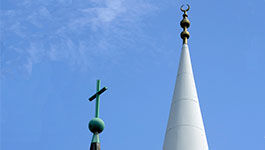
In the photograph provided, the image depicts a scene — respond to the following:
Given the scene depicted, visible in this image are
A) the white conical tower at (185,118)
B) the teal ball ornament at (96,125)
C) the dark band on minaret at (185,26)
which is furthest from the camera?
the dark band on minaret at (185,26)

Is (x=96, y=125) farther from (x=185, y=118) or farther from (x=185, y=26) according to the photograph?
(x=185, y=26)

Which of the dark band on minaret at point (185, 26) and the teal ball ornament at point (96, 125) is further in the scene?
the dark band on minaret at point (185, 26)

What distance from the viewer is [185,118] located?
21266mm

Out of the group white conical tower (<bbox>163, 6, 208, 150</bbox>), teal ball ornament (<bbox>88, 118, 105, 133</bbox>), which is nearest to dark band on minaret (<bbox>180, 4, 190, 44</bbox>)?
white conical tower (<bbox>163, 6, 208, 150</bbox>)

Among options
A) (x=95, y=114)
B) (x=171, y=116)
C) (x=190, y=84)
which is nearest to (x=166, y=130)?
(x=171, y=116)

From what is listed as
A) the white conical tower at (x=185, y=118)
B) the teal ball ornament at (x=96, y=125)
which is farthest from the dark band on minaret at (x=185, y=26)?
the teal ball ornament at (x=96, y=125)

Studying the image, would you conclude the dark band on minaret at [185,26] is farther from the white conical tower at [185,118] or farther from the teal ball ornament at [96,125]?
the teal ball ornament at [96,125]

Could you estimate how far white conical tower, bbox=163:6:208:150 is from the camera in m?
20.5

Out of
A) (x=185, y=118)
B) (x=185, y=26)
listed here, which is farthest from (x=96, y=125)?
(x=185, y=26)

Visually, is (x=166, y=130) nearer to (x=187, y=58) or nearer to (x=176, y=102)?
(x=176, y=102)

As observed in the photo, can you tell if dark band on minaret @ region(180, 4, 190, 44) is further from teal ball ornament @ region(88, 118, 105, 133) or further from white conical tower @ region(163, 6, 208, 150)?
teal ball ornament @ region(88, 118, 105, 133)

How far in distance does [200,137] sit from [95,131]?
173 inches

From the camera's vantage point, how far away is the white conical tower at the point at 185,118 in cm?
2045

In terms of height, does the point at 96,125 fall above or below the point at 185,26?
below
